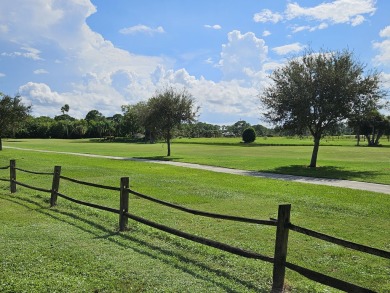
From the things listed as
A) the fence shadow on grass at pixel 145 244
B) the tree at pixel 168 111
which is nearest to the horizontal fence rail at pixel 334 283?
the fence shadow on grass at pixel 145 244

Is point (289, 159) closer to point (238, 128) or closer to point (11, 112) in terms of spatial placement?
point (11, 112)

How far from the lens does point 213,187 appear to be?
1641 centimetres

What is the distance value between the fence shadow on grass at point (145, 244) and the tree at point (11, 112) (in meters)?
32.0

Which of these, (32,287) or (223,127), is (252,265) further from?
(223,127)

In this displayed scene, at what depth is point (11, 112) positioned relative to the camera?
40406 mm

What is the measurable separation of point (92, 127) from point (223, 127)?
65.2 meters

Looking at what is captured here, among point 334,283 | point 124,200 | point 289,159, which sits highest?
point 124,200

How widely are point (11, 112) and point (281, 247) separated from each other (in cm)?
4053

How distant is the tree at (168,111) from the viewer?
125 feet

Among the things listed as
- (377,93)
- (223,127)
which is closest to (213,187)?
(377,93)

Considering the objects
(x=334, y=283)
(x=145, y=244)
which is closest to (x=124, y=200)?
(x=145, y=244)

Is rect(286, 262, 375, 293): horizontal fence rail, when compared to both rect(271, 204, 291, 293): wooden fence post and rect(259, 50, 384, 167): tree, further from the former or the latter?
rect(259, 50, 384, 167): tree

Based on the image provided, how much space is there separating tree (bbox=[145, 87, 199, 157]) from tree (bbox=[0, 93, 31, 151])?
13.5m

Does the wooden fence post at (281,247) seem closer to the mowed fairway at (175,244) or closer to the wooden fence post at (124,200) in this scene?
the mowed fairway at (175,244)
